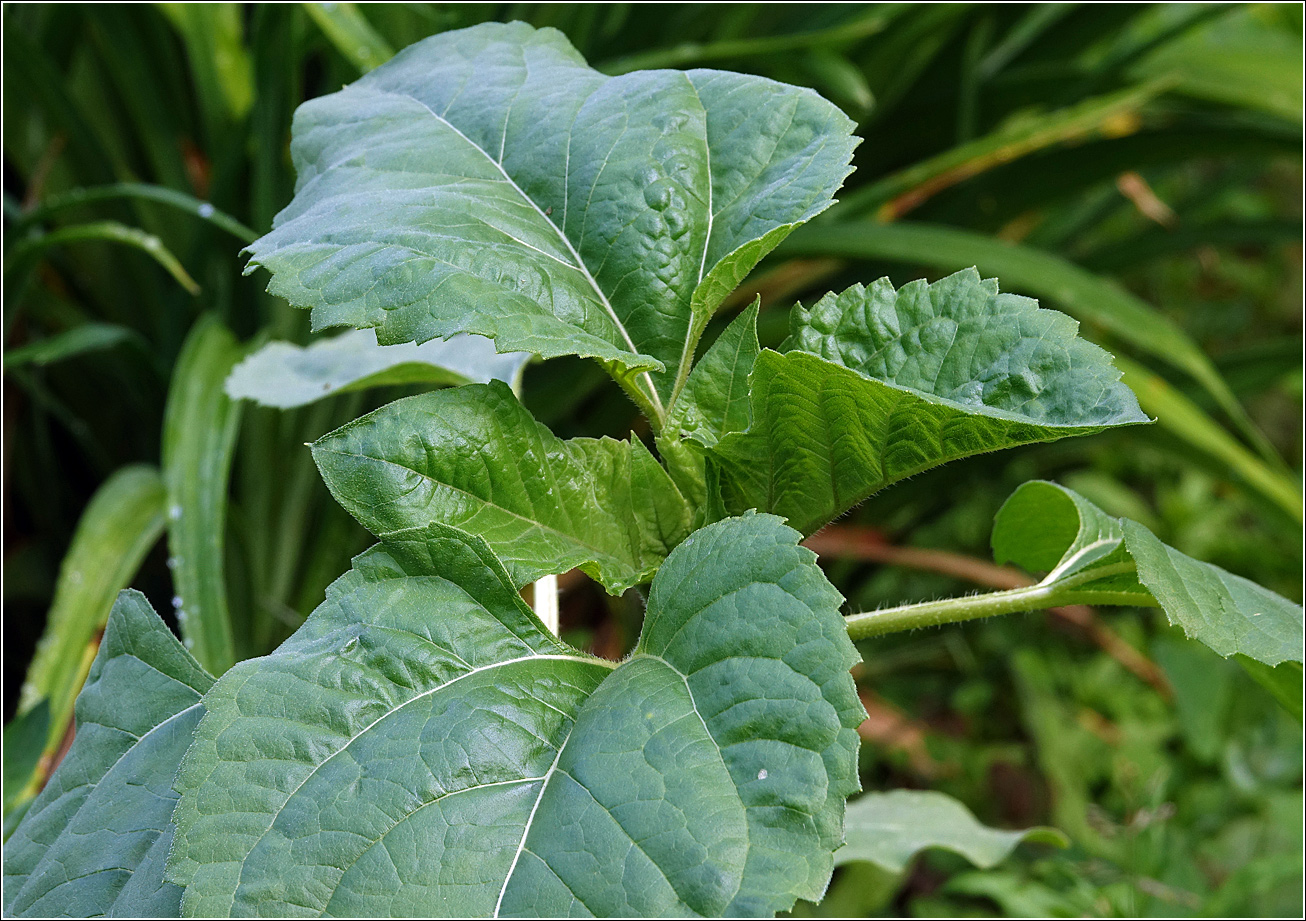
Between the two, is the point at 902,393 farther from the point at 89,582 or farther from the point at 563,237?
the point at 89,582

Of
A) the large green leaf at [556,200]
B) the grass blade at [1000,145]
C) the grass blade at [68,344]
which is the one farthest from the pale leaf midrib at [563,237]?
the grass blade at [1000,145]

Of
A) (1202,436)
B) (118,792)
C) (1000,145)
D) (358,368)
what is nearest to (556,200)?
(358,368)

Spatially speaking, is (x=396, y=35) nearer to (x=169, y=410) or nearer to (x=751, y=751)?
(x=169, y=410)

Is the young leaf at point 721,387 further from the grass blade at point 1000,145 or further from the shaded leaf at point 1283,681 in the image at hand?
the grass blade at point 1000,145

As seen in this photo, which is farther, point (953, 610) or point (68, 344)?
point (68, 344)

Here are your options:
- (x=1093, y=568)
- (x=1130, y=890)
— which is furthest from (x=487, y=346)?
(x=1130, y=890)

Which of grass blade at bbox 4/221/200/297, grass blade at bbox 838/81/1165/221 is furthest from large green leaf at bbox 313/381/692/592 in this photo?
grass blade at bbox 838/81/1165/221

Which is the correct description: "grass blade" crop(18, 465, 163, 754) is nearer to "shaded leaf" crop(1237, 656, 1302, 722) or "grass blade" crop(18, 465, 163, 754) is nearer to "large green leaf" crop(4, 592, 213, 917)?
"large green leaf" crop(4, 592, 213, 917)
